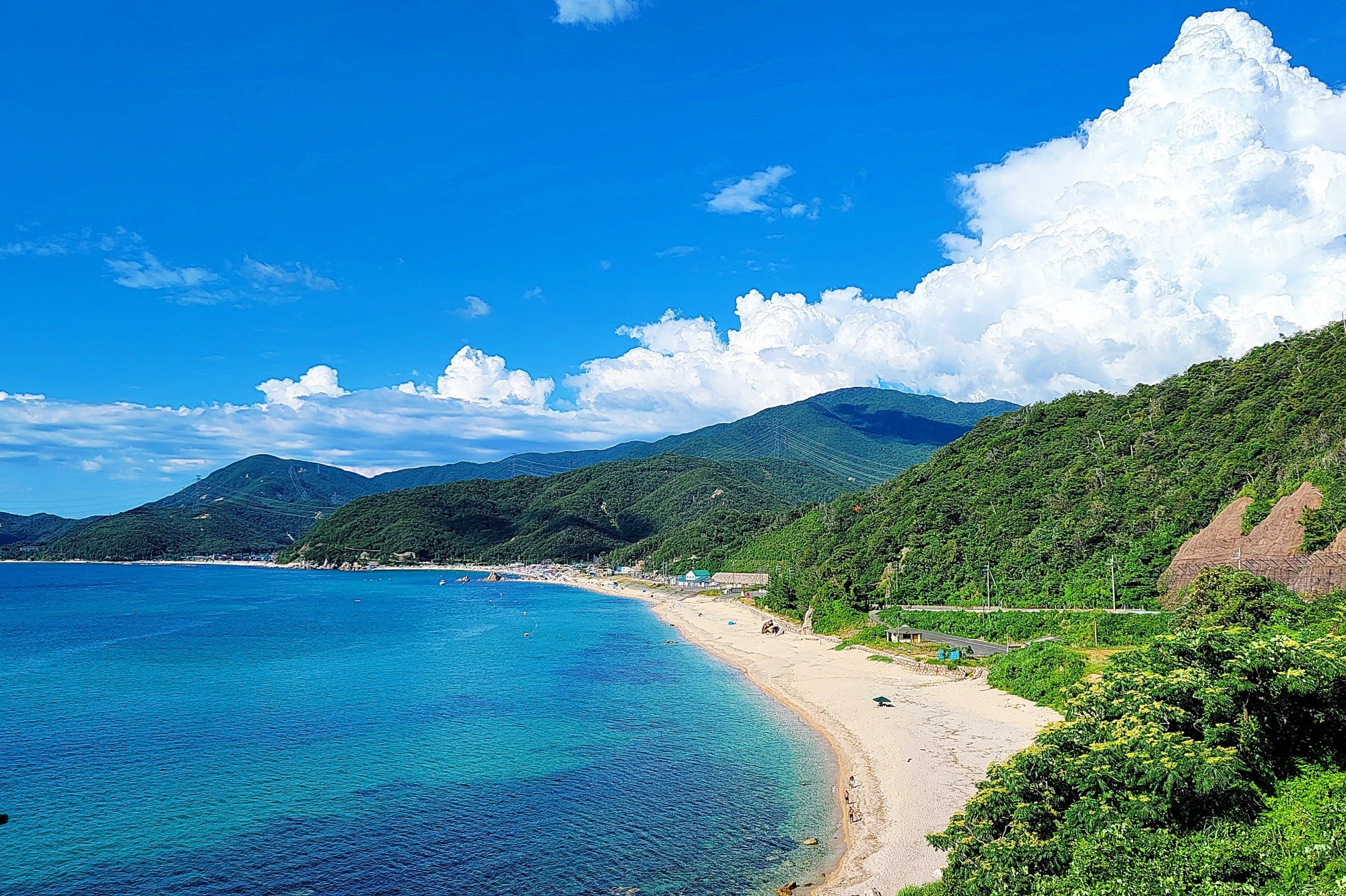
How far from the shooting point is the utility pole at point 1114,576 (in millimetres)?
49781

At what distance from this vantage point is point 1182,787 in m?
15.2

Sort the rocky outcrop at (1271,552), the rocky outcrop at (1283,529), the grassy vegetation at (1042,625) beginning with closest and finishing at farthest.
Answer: the rocky outcrop at (1271,552)
the rocky outcrop at (1283,529)
the grassy vegetation at (1042,625)

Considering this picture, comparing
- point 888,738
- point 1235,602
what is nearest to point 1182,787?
point 888,738

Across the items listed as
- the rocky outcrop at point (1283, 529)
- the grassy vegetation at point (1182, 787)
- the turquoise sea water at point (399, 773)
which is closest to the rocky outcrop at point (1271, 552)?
the rocky outcrop at point (1283, 529)

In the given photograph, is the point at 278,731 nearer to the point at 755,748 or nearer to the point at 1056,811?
the point at 755,748

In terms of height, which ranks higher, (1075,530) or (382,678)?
(1075,530)

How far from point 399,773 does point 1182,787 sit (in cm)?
2883

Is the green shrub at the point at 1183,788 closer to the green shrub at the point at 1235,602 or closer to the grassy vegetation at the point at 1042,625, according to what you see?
the green shrub at the point at 1235,602

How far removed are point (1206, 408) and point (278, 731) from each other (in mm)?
74230

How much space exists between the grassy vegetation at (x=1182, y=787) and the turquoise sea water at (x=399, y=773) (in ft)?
27.9

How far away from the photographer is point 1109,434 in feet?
237

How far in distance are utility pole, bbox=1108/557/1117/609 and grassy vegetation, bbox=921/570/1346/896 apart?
3105 centimetres

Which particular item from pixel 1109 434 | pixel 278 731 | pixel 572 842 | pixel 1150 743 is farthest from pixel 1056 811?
pixel 1109 434

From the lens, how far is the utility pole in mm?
49781
